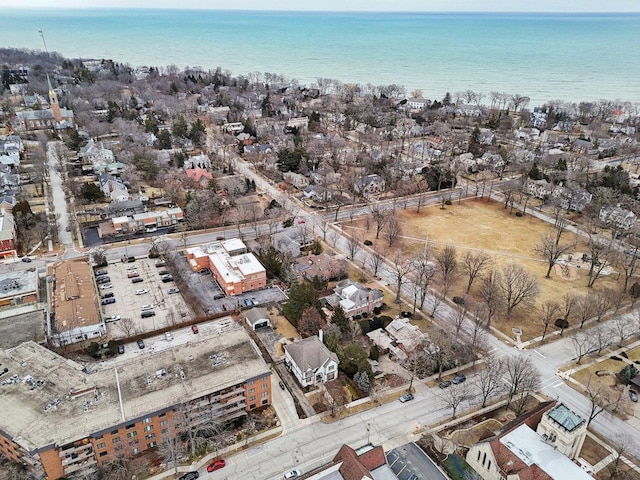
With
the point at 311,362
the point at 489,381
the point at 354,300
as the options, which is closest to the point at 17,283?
the point at 311,362

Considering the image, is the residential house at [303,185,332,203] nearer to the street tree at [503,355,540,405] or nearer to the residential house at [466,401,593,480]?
the street tree at [503,355,540,405]

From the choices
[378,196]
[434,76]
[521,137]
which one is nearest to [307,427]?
[378,196]

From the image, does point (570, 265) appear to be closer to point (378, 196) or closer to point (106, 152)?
point (378, 196)

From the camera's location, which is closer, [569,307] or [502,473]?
[502,473]

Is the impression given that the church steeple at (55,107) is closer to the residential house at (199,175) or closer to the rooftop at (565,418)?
the residential house at (199,175)

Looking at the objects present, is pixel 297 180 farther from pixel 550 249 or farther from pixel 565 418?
pixel 565 418

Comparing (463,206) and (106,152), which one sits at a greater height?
(106,152)

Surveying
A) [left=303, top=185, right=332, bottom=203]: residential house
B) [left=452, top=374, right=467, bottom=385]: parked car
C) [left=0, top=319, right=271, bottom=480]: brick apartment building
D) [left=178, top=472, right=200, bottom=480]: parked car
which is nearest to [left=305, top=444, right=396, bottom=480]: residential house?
[left=178, top=472, right=200, bottom=480]: parked car
